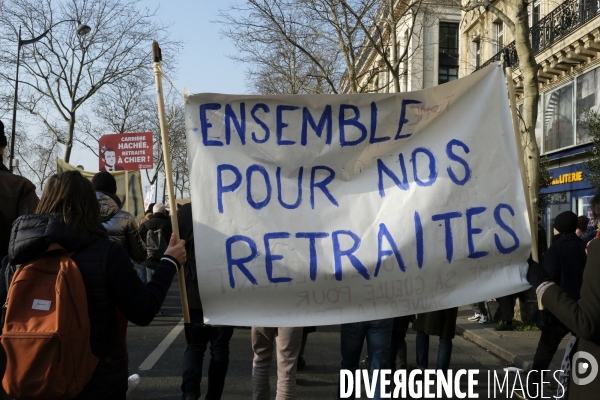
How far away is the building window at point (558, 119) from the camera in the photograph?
1995 centimetres

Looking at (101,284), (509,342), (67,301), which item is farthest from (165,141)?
(509,342)

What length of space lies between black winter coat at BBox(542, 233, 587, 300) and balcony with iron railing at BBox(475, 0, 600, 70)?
12.3 metres

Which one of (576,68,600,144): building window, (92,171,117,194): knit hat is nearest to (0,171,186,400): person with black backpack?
(92,171,117,194): knit hat

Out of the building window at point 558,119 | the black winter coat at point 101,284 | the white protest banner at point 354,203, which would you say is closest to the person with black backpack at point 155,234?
the white protest banner at point 354,203

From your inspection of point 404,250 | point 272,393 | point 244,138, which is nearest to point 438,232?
point 404,250

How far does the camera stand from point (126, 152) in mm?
19453

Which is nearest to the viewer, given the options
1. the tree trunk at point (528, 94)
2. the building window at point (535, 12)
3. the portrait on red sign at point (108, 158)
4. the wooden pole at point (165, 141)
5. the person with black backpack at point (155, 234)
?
the wooden pole at point (165, 141)

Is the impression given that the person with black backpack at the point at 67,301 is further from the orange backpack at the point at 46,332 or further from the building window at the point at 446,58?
the building window at the point at 446,58

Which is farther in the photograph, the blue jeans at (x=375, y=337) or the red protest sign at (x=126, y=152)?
the red protest sign at (x=126, y=152)

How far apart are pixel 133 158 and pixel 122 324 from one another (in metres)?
16.8

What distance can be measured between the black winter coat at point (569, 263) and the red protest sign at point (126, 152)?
14.6 meters

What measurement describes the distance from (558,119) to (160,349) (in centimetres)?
1638

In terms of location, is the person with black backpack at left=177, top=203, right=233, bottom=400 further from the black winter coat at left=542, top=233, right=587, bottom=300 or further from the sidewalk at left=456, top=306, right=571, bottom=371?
the sidewalk at left=456, top=306, right=571, bottom=371

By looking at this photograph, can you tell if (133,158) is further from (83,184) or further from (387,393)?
(83,184)
